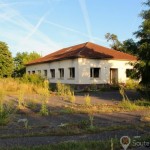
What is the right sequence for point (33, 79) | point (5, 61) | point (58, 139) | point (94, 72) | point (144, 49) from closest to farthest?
point (58, 139) → point (144, 49) → point (33, 79) → point (94, 72) → point (5, 61)

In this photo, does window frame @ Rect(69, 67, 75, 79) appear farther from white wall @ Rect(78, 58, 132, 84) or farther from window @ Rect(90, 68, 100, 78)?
window @ Rect(90, 68, 100, 78)

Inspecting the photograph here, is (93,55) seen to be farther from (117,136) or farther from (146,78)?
(117,136)

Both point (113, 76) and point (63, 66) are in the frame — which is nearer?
point (63, 66)

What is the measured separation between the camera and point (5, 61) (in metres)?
59.3

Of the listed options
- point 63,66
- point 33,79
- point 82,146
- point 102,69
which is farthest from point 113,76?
point 82,146

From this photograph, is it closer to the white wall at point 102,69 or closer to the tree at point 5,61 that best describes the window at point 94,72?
the white wall at point 102,69

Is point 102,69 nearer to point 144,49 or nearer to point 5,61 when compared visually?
point 144,49

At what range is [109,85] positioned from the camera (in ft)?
117

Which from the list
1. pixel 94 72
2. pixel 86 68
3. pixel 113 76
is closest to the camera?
pixel 86 68

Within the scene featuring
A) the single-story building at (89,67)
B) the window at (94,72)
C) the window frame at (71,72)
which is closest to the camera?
the single-story building at (89,67)

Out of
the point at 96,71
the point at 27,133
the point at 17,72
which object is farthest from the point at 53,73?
the point at 27,133

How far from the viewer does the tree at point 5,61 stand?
58.6 m

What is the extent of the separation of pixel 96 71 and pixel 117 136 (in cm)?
2687

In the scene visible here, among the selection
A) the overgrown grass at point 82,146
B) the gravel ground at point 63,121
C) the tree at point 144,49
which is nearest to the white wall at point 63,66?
the tree at point 144,49
